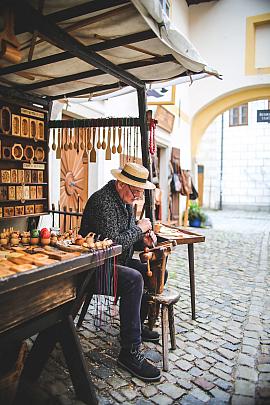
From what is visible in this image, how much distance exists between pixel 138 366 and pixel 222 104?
365 inches

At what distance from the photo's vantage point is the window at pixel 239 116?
18891 mm

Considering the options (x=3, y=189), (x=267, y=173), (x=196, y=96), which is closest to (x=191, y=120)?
(x=196, y=96)

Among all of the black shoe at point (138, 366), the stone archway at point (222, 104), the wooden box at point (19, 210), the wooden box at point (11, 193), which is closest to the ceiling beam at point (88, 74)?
the wooden box at point (11, 193)

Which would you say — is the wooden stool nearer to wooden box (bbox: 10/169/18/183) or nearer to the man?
the man

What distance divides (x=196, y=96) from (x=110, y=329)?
8.67 metres

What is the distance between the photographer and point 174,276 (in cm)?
501

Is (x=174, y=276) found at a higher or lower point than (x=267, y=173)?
lower

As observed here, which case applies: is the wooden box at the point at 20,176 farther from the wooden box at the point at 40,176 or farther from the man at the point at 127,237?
the man at the point at 127,237

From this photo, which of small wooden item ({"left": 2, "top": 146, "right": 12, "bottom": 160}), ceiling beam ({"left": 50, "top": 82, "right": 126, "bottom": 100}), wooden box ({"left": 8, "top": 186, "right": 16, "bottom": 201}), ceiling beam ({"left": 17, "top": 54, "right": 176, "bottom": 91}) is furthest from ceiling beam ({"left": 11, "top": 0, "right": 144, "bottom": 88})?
wooden box ({"left": 8, "top": 186, "right": 16, "bottom": 201})

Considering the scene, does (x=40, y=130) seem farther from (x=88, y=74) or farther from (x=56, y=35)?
(x=56, y=35)

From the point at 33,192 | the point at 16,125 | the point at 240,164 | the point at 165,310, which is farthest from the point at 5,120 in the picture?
the point at 240,164

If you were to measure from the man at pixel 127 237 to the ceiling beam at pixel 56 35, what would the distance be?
0.82m

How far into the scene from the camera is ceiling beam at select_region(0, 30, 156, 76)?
240 centimetres

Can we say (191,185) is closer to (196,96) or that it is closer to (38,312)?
(196,96)
